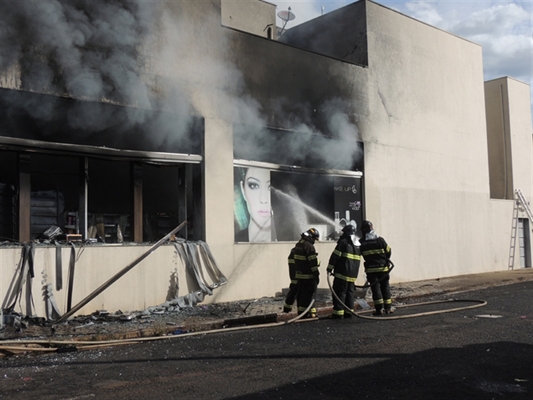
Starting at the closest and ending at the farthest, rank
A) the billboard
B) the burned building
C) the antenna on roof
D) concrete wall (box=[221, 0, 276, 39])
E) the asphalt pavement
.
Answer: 1. the asphalt pavement
2. the burned building
3. the billboard
4. concrete wall (box=[221, 0, 276, 39])
5. the antenna on roof

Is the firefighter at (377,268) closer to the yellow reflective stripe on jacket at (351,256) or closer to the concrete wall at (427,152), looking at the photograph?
the yellow reflective stripe on jacket at (351,256)

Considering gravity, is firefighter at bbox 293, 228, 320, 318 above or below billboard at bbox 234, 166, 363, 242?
below

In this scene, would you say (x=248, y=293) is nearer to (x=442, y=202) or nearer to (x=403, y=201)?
(x=403, y=201)

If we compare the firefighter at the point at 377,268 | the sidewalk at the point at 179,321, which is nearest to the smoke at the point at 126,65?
the sidewalk at the point at 179,321

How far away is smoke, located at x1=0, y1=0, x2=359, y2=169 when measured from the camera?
31.4 ft

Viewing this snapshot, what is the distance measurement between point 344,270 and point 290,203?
5.73 m

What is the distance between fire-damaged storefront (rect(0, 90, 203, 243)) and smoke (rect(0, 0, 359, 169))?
8.6 inches

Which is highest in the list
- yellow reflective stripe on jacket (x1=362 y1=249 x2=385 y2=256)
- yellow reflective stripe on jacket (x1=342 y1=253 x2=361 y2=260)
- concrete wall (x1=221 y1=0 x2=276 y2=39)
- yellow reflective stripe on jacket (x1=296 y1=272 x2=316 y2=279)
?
concrete wall (x1=221 y1=0 x2=276 y2=39)

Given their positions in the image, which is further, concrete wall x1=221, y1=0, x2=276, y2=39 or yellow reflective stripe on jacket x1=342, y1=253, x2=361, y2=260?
concrete wall x1=221, y1=0, x2=276, y2=39

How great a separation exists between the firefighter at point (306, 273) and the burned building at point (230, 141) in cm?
268

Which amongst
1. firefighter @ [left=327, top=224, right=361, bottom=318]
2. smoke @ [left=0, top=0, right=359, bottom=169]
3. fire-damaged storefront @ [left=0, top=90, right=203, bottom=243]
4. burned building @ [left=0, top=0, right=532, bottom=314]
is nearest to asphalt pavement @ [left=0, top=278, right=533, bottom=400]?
firefighter @ [left=327, top=224, right=361, bottom=318]

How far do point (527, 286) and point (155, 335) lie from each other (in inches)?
410

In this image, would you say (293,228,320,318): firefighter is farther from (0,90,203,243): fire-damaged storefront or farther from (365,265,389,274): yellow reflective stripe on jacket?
(0,90,203,243): fire-damaged storefront

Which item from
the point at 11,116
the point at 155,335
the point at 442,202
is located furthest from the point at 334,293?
the point at 442,202
